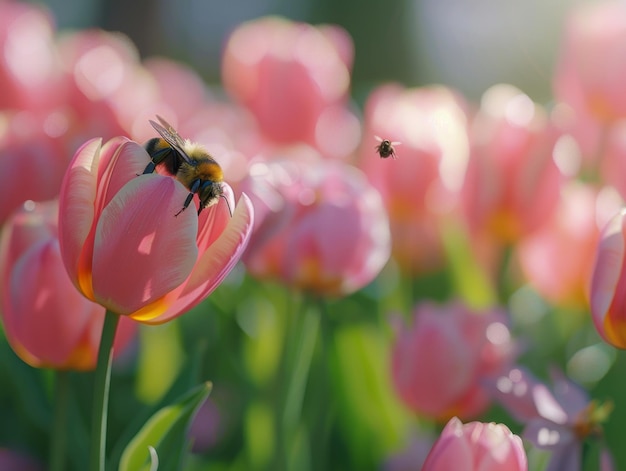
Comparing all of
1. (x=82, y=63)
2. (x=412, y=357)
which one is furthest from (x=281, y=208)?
(x=82, y=63)

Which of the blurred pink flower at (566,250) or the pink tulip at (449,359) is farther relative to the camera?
the blurred pink flower at (566,250)

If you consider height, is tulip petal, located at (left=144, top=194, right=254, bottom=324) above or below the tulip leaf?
→ above

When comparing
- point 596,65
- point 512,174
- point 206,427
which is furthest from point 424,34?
point 206,427

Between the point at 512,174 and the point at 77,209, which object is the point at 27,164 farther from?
the point at 512,174

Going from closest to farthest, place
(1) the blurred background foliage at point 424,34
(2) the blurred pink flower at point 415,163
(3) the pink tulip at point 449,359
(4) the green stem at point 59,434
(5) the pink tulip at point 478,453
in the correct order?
(5) the pink tulip at point 478,453 → (4) the green stem at point 59,434 → (3) the pink tulip at point 449,359 → (2) the blurred pink flower at point 415,163 → (1) the blurred background foliage at point 424,34

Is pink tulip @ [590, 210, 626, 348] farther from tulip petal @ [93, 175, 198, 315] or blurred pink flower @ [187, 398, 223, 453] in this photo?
blurred pink flower @ [187, 398, 223, 453]

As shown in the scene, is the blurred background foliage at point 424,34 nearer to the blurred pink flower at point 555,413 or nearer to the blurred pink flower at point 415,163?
the blurred pink flower at point 415,163

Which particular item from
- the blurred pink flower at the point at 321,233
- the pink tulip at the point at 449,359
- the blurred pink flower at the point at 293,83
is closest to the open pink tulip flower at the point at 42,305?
the blurred pink flower at the point at 321,233

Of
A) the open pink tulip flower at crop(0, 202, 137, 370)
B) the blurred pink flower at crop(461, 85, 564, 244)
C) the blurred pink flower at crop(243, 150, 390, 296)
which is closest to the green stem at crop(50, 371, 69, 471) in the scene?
the open pink tulip flower at crop(0, 202, 137, 370)
